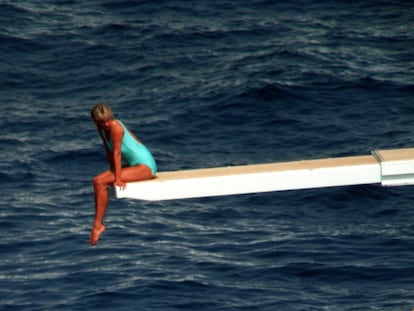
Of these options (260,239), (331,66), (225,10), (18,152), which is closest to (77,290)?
(260,239)

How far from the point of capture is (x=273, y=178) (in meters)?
14.5

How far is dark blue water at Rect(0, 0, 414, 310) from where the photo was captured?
25062 mm

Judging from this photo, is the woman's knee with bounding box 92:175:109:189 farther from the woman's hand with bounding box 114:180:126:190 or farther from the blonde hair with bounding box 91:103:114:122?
the blonde hair with bounding box 91:103:114:122

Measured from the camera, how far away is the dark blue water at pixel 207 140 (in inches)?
987

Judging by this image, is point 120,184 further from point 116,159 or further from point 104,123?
point 104,123

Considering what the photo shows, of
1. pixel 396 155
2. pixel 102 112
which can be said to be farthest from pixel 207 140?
pixel 102 112

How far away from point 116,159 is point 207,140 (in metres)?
17.0

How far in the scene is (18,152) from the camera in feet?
102

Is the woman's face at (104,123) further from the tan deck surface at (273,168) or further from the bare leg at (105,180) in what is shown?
the tan deck surface at (273,168)

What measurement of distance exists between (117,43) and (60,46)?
5.66 feet

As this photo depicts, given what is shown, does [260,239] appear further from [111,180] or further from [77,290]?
[111,180]

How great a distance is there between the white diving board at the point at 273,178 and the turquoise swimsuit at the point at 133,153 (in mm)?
294

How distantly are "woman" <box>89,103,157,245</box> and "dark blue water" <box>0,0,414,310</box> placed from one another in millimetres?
9165

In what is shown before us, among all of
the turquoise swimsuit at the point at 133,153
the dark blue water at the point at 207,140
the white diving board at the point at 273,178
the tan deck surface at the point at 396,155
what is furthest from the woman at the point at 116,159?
the dark blue water at the point at 207,140
